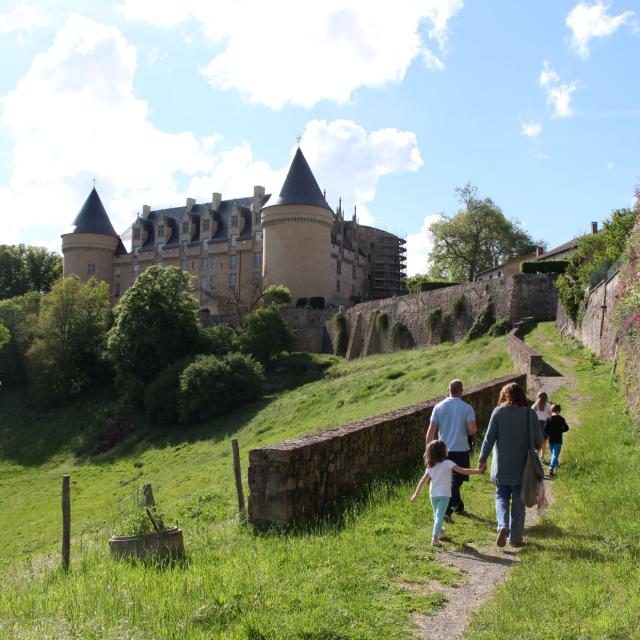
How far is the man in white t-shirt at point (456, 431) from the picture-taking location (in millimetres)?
8492

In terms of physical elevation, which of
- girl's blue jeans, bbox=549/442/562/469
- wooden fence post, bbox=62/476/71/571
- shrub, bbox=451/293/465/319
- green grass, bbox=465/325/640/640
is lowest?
wooden fence post, bbox=62/476/71/571

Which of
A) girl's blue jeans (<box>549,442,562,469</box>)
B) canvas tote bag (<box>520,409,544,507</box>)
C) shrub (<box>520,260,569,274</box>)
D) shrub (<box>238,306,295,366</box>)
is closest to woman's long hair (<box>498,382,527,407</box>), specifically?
canvas tote bag (<box>520,409,544,507</box>)

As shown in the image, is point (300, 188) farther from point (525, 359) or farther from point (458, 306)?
point (525, 359)

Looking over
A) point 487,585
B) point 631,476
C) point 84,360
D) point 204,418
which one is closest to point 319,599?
point 487,585

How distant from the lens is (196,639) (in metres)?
5.02

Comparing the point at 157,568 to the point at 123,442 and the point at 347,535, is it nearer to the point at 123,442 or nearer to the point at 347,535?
the point at 347,535

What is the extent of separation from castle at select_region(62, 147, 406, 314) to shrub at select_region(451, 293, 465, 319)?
20.4 m

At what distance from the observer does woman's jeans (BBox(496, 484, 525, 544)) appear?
23.6 ft

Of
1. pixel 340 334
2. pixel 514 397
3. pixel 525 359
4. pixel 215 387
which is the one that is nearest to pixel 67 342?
pixel 215 387

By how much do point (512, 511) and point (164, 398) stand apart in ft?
119

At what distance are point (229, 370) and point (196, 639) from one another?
36.7 meters

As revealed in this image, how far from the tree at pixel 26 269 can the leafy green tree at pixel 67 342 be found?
2534 cm

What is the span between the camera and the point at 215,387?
4028 cm

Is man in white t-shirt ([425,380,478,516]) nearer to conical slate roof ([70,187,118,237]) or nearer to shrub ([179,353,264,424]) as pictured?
shrub ([179,353,264,424])
